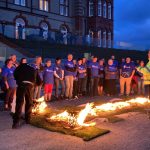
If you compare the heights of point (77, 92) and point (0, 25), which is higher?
point (0, 25)

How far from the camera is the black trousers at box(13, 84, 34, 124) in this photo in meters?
10.7

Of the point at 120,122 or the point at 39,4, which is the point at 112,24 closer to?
the point at 39,4

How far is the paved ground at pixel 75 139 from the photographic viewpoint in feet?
28.3

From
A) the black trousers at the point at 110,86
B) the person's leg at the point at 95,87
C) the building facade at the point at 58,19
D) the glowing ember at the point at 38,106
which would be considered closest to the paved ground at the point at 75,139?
the glowing ember at the point at 38,106

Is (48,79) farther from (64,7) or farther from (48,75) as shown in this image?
(64,7)

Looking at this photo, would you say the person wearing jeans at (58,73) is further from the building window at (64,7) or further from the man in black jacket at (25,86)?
the building window at (64,7)

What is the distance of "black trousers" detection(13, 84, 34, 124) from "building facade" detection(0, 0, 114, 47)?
812 inches

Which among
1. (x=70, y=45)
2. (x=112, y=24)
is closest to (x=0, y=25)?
(x=70, y=45)

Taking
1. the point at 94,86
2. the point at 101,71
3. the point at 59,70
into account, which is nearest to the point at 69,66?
the point at 59,70

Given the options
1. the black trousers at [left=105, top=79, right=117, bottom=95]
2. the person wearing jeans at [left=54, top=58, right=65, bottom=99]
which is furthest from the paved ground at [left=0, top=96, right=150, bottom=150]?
the black trousers at [left=105, top=79, right=117, bottom=95]

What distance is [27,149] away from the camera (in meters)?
8.39

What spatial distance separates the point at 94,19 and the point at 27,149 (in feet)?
129

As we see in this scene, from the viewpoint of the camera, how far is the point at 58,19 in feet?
140

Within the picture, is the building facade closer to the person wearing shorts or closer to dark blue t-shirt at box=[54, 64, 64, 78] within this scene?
dark blue t-shirt at box=[54, 64, 64, 78]
